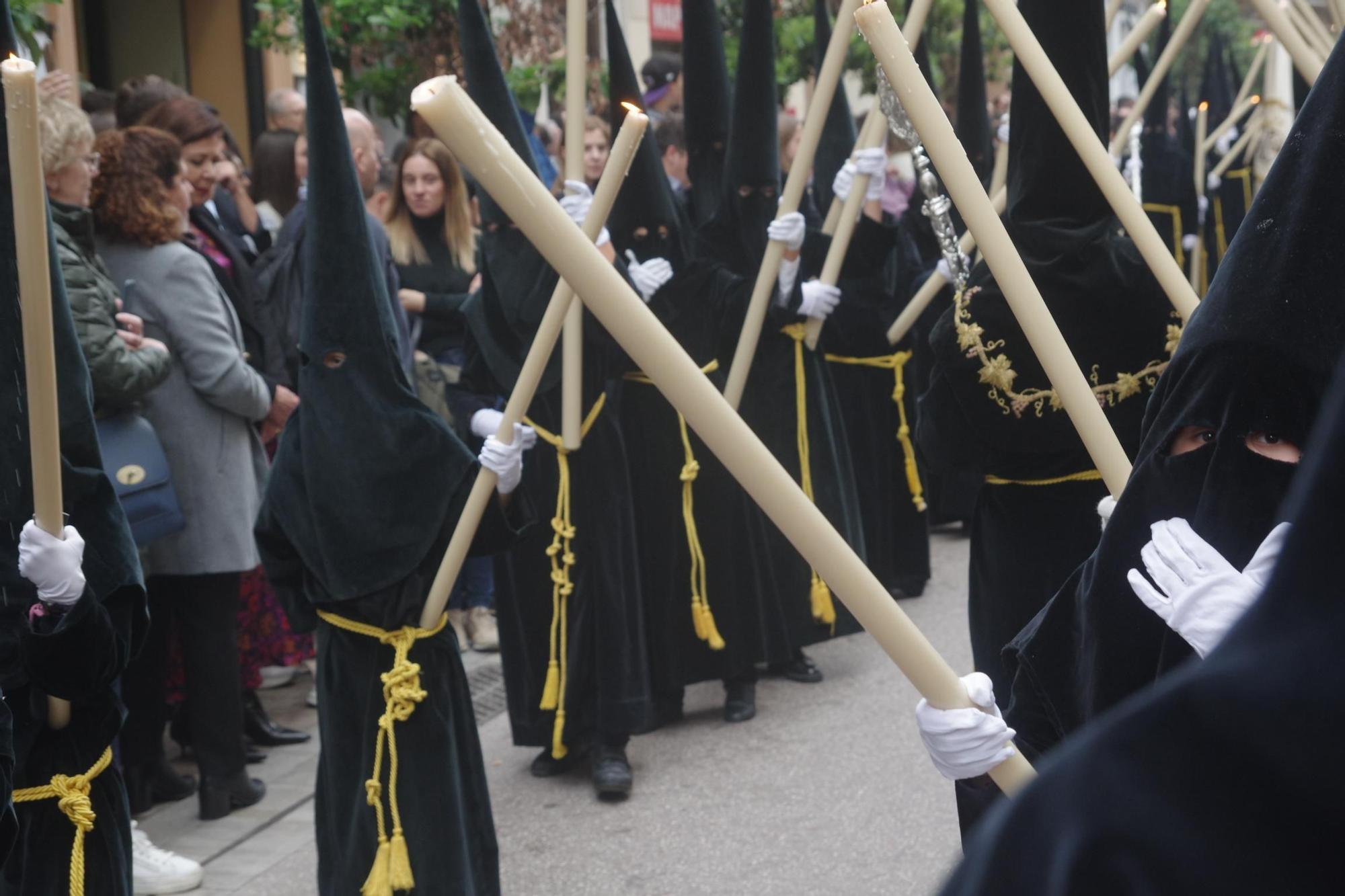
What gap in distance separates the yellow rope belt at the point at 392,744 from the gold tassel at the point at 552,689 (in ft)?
3.77

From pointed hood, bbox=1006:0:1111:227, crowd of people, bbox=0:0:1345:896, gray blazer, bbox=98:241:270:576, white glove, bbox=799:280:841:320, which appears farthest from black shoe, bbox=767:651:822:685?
pointed hood, bbox=1006:0:1111:227

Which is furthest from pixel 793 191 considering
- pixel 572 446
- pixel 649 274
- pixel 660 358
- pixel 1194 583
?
pixel 660 358

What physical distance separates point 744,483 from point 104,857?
178cm

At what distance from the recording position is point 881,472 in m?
6.81

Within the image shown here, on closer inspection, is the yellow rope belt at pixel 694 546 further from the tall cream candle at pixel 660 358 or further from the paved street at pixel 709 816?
the tall cream candle at pixel 660 358

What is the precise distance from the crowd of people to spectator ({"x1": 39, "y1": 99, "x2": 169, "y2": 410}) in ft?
0.05

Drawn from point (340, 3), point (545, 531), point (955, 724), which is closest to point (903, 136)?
point (955, 724)

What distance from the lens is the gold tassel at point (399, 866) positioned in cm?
328

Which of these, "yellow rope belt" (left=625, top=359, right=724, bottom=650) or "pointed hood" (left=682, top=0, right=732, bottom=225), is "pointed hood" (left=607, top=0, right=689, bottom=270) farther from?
"yellow rope belt" (left=625, top=359, right=724, bottom=650)

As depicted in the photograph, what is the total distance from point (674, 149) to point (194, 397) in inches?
87.8

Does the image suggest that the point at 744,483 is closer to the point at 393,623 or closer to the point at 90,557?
the point at 90,557

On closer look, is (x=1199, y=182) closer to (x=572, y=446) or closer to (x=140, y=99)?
(x=572, y=446)

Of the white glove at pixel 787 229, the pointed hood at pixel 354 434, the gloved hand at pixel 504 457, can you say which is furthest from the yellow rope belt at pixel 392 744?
the white glove at pixel 787 229

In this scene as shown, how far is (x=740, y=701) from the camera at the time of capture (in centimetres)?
545
